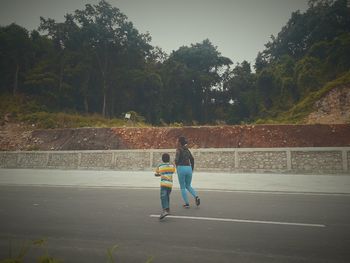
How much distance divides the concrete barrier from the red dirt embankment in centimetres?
324

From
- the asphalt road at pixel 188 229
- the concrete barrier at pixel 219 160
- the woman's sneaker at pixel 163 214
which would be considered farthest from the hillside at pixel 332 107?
the woman's sneaker at pixel 163 214

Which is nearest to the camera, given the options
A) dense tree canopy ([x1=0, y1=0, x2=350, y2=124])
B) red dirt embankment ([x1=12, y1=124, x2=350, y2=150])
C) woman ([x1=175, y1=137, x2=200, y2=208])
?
woman ([x1=175, y1=137, x2=200, y2=208])

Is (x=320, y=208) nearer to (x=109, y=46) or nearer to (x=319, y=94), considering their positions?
(x=319, y=94)

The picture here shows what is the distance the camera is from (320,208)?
721 centimetres

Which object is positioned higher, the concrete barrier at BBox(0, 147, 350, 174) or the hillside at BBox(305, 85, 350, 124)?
the hillside at BBox(305, 85, 350, 124)

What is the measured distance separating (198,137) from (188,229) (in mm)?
18838

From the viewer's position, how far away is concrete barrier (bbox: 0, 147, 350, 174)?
53.1ft

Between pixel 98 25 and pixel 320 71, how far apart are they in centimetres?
3295

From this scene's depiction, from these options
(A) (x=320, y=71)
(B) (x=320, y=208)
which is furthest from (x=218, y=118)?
(B) (x=320, y=208)

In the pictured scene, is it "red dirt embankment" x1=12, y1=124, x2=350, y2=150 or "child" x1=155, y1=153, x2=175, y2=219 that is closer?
"child" x1=155, y1=153, x2=175, y2=219

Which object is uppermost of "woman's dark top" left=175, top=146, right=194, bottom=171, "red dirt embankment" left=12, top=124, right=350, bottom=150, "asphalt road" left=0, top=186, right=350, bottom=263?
"red dirt embankment" left=12, top=124, right=350, bottom=150

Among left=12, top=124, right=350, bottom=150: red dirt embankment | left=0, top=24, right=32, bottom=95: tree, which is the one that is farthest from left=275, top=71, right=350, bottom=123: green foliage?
left=0, top=24, right=32, bottom=95: tree

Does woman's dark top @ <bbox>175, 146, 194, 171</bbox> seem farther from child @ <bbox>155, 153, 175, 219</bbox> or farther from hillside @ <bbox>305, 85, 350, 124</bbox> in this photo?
hillside @ <bbox>305, 85, 350, 124</bbox>

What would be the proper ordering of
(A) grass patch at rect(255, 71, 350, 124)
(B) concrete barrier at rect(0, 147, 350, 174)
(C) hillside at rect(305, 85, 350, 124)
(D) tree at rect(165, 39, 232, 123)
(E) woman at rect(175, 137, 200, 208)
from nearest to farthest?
1. (E) woman at rect(175, 137, 200, 208)
2. (B) concrete barrier at rect(0, 147, 350, 174)
3. (C) hillside at rect(305, 85, 350, 124)
4. (A) grass patch at rect(255, 71, 350, 124)
5. (D) tree at rect(165, 39, 232, 123)
